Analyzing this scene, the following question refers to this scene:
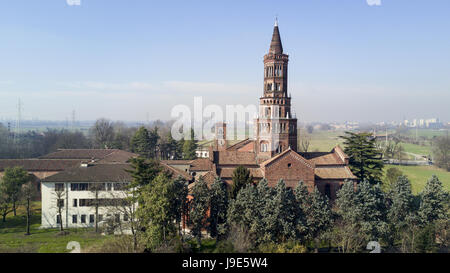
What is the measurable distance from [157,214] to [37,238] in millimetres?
15344

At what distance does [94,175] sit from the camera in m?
34.3

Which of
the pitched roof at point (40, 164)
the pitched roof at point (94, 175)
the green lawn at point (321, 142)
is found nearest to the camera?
the pitched roof at point (94, 175)

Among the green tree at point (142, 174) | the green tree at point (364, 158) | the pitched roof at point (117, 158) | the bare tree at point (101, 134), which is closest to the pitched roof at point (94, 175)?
the green tree at point (142, 174)

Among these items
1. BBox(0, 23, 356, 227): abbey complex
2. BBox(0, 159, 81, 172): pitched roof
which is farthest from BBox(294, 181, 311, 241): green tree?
BBox(0, 159, 81, 172): pitched roof

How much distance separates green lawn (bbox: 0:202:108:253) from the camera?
26984mm

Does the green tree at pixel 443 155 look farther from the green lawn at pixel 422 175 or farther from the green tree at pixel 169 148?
the green tree at pixel 169 148

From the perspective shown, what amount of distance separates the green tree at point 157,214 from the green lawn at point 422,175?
4329 cm

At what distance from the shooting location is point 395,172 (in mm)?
42781

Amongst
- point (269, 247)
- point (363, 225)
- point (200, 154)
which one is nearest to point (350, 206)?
point (363, 225)

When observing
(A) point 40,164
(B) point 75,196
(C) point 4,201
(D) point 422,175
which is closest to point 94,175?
(B) point 75,196

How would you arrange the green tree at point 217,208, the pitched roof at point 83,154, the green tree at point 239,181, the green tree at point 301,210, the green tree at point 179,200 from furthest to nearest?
the pitched roof at point 83,154
the green tree at point 239,181
the green tree at point 217,208
the green tree at point 179,200
the green tree at point 301,210

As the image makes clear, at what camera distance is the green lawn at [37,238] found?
27.0m

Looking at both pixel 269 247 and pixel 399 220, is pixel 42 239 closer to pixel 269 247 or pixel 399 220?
pixel 269 247
